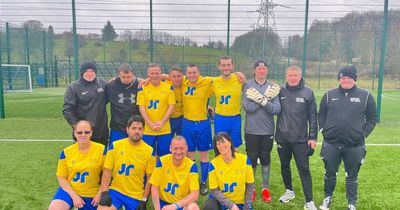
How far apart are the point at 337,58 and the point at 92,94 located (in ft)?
67.5

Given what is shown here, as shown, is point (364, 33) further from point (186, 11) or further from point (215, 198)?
point (215, 198)

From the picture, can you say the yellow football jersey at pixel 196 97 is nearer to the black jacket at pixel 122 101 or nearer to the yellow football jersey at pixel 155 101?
the yellow football jersey at pixel 155 101

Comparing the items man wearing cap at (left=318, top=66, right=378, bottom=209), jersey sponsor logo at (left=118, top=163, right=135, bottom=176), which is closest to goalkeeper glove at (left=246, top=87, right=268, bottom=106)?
man wearing cap at (left=318, top=66, right=378, bottom=209)

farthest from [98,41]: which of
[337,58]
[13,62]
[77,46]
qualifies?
[337,58]

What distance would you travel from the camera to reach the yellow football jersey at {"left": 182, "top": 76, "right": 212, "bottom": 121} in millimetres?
5156

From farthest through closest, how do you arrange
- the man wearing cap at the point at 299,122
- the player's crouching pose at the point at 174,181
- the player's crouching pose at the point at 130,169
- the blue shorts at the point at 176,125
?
the blue shorts at the point at 176,125
the man wearing cap at the point at 299,122
the player's crouching pose at the point at 130,169
the player's crouching pose at the point at 174,181

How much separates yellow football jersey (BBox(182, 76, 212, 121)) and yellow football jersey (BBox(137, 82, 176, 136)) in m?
0.32

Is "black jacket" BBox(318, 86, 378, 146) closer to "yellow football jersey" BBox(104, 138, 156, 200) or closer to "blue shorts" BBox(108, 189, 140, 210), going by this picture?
"yellow football jersey" BBox(104, 138, 156, 200)

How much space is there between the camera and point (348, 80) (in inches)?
163

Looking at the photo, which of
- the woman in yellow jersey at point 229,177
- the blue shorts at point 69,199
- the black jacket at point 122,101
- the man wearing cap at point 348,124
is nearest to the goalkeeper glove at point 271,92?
the man wearing cap at point 348,124

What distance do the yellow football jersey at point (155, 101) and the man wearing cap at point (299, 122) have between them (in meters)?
1.58

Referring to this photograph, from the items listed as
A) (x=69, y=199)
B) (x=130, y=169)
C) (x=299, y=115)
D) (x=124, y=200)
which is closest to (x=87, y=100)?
(x=130, y=169)

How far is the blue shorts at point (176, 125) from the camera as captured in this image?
214 inches

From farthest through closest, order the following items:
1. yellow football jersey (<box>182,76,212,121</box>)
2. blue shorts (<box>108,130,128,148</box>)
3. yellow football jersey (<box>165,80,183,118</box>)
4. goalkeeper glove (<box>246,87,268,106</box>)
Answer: yellow football jersey (<box>165,80,183,118</box>) → yellow football jersey (<box>182,76,212,121</box>) → blue shorts (<box>108,130,128,148</box>) → goalkeeper glove (<box>246,87,268,106</box>)
